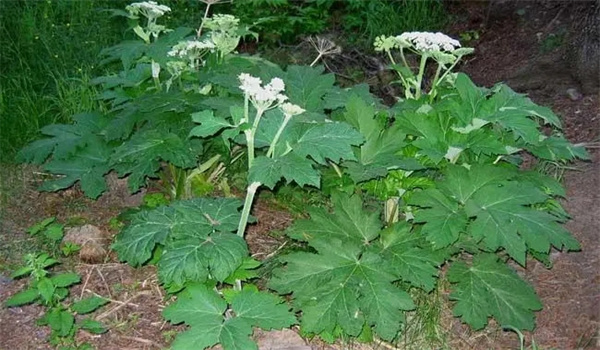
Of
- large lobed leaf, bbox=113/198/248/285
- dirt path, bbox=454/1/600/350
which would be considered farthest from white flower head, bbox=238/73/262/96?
dirt path, bbox=454/1/600/350

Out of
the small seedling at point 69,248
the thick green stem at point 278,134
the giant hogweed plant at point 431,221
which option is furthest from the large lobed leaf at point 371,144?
the small seedling at point 69,248

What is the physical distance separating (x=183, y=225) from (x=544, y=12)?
392 centimetres

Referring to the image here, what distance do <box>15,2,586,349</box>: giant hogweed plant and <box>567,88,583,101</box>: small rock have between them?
4.36 feet

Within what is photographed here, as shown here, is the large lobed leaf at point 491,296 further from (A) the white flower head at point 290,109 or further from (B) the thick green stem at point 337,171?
(A) the white flower head at point 290,109

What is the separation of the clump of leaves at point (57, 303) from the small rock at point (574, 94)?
2.85 m

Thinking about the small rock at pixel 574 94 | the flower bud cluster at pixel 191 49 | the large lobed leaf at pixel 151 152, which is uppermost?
the flower bud cluster at pixel 191 49

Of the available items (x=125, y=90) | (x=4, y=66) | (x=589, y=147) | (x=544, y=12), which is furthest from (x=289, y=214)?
(x=544, y=12)

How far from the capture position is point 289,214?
3.45 m

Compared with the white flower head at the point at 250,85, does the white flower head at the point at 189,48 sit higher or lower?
lower

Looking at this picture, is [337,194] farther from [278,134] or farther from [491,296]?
[491,296]

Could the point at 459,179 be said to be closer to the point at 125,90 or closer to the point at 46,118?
the point at 125,90

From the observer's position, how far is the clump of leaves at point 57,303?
101 inches

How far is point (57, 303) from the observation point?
2.73 metres

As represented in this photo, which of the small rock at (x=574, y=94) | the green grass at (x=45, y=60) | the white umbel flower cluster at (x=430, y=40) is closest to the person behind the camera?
the white umbel flower cluster at (x=430, y=40)
